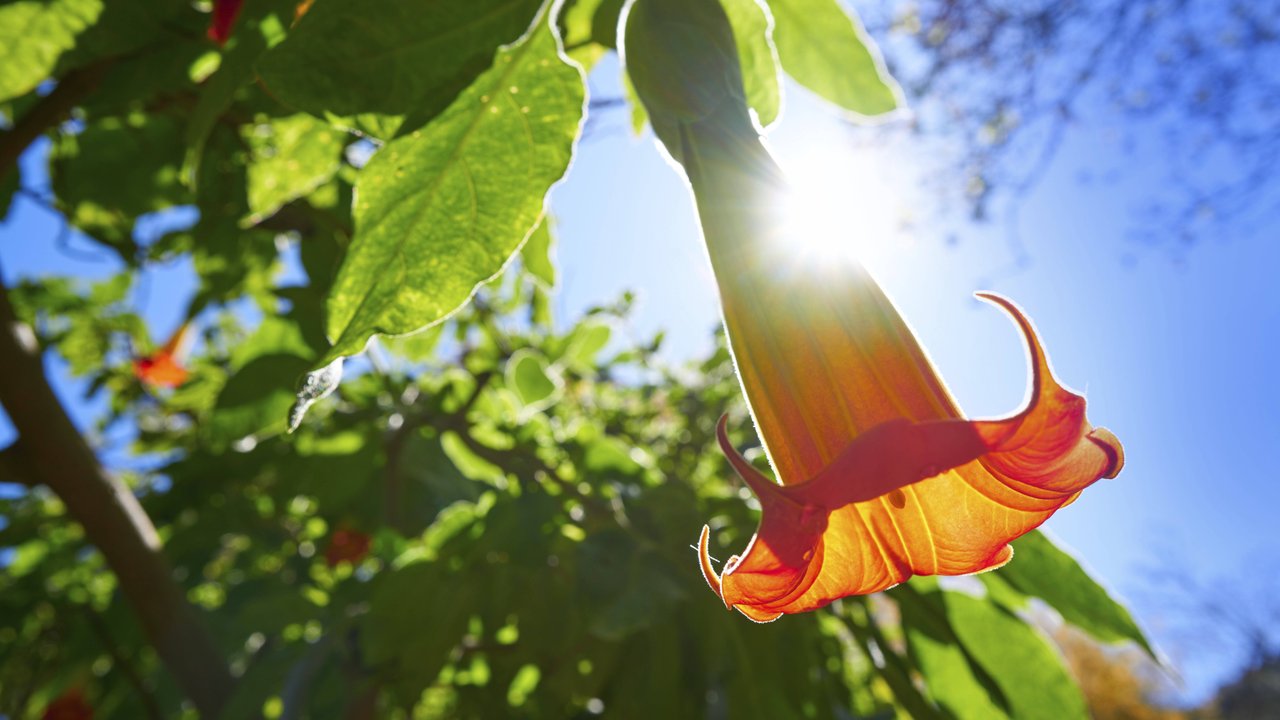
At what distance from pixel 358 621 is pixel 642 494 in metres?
0.38

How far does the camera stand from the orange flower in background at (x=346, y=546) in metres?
1.59

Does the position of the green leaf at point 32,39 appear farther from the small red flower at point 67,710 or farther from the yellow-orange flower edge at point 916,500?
the small red flower at point 67,710

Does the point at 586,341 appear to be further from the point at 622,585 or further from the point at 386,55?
the point at 386,55

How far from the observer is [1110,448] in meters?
0.32

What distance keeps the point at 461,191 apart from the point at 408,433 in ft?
2.38

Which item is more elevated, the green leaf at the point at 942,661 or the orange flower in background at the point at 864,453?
the orange flower in background at the point at 864,453

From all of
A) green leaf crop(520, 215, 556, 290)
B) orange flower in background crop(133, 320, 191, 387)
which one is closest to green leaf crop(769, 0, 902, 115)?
green leaf crop(520, 215, 556, 290)

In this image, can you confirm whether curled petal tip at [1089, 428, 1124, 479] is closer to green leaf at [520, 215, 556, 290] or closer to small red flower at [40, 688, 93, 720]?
green leaf at [520, 215, 556, 290]

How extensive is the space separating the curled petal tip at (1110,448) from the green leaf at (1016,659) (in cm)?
44

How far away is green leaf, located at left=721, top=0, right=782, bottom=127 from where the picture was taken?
1.60 ft

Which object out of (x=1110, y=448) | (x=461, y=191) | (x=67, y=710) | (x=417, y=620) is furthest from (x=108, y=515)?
(x=67, y=710)

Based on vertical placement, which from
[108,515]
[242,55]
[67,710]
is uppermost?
[242,55]

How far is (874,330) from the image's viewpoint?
0.40m

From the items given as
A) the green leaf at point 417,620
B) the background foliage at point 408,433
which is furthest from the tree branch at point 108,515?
the green leaf at point 417,620
